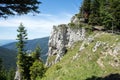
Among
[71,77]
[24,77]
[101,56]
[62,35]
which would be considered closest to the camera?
[71,77]

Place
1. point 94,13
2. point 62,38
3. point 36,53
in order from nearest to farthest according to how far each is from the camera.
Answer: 1. point 62,38
2. point 94,13
3. point 36,53

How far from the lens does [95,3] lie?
8194cm

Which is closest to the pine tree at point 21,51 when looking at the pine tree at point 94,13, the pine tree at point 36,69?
the pine tree at point 36,69

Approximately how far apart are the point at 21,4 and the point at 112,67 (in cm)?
2116

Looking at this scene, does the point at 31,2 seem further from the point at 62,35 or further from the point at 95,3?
the point at 95,3

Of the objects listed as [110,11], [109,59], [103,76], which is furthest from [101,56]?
[110,11]

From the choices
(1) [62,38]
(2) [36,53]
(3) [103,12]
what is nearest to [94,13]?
(3) [103,12]

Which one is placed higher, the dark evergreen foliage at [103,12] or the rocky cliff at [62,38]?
the dark evergreen foliage at [103,12]

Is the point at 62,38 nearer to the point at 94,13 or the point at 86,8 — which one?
the point at 94,13

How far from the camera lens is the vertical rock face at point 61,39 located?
71.4m

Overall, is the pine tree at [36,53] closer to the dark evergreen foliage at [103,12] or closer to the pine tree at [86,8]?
the dark evergreen foliage at [103,12]

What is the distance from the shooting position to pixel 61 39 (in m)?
75.9

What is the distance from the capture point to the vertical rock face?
7144cm

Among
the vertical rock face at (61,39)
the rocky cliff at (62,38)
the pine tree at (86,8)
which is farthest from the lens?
the pine tree at (86,8)
